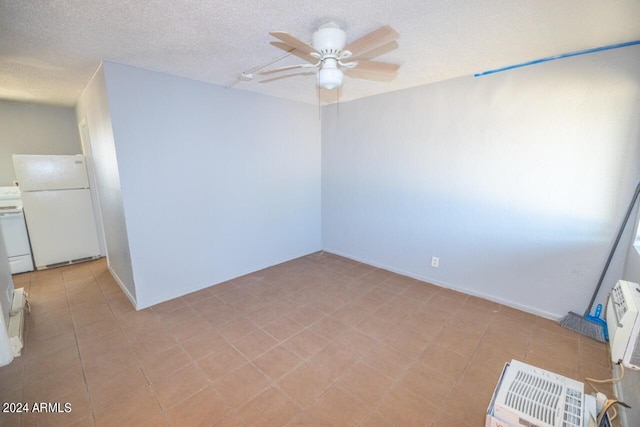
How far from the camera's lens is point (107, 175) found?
2701mm

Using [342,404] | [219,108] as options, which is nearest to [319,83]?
[219,108]

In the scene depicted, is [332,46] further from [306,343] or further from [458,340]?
[458,340]

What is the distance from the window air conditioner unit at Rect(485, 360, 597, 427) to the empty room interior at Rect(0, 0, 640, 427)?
2 cm

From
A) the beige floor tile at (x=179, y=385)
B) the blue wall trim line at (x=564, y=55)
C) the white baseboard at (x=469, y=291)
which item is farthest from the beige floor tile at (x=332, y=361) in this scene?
the blue wall trim line at (x=564, y=55)

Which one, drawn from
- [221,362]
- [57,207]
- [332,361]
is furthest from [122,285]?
[332,361]

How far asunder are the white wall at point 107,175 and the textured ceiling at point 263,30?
321 mm

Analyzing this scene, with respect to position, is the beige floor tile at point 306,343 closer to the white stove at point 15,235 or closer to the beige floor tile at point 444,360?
the beige floor tile at point 444,360

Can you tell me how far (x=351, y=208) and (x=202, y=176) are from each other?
81.8 inches

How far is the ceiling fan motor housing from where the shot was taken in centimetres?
150

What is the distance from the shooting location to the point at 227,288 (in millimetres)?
3020

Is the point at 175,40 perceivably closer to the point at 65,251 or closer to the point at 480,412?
the point at 480,412

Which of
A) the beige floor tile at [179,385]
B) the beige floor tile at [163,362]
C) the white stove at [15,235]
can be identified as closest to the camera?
the beige floor tile at [179,385]

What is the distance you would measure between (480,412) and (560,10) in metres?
2.38

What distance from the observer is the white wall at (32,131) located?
3.58 m
